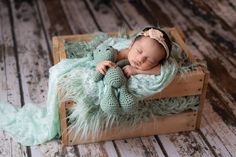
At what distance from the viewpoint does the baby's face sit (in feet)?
4.45

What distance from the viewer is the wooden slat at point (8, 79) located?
152 centimetres

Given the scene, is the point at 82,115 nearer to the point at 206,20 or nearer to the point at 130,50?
the point at 130,50

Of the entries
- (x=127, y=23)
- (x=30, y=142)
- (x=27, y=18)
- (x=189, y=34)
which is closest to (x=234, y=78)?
(x=189, y=34)

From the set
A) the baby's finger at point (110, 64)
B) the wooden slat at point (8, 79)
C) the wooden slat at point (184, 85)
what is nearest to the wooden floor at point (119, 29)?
the wooden slat at point (8, 79)

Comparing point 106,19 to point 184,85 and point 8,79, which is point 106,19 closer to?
point 8,79

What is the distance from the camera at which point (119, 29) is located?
2.24m

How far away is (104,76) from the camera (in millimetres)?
1397

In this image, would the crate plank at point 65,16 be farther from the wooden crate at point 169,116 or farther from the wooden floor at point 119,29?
the wooden crate at point 169,116

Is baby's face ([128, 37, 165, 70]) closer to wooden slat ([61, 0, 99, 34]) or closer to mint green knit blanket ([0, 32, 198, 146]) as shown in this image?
mint green knit blanket ([0, 32, 198, 146])

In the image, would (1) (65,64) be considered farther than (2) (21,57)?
No

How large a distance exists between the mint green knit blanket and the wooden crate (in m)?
0.03

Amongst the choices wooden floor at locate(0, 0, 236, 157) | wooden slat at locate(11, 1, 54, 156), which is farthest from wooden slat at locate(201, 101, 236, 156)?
wooden slat at locate(11, 1, 54, 156)

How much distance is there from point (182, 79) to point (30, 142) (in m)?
0.58

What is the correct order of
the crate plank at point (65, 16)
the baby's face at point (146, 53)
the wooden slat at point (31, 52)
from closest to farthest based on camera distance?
1. the baby's face at point (146, 53)
2. the wooden slat at point (31, 52)
3. the crate plank at point (65, 16)
